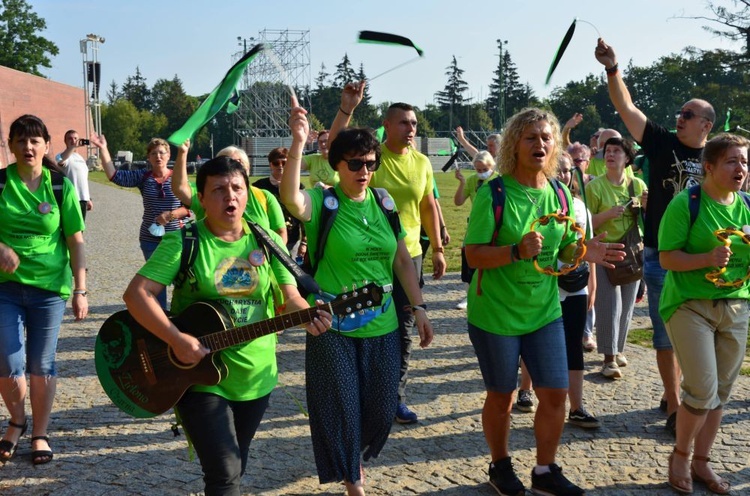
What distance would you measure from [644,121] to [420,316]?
7.83 feet

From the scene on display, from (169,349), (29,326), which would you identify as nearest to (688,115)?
(169,349)

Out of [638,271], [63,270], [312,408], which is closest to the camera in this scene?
[312,408]

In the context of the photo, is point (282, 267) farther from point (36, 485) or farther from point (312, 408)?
point (36, 485)

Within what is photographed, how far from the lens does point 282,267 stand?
3742 millimetres

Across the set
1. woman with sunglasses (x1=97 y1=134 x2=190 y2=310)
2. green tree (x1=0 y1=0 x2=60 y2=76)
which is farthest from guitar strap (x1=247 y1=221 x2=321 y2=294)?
green tree (x1=0 y1=0 x2=60 y2=76)

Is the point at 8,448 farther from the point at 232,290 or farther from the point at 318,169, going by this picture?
the point at 318,169

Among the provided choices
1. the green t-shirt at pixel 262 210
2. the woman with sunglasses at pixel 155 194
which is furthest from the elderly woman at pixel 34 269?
the woman with sunglasses at pixel 155 194

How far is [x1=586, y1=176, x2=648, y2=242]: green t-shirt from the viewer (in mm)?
6785

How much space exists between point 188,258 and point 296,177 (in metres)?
0.95

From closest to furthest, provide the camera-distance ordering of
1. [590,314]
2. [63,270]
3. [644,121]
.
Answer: [63,270] < [644,121] < [590,314]

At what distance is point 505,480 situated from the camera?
14.5 feet

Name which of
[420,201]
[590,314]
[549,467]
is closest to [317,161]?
[420,201]

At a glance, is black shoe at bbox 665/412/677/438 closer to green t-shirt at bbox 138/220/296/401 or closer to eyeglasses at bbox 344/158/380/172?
eyeglasses at bbox 344/158/380/172

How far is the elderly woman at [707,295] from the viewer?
4423 mm
